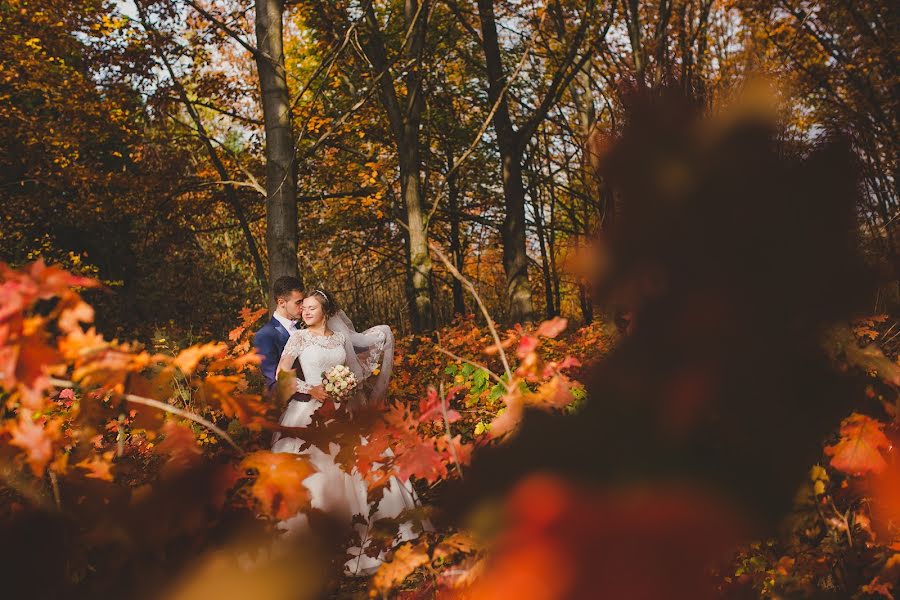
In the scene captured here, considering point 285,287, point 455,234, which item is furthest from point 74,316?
point 455,234

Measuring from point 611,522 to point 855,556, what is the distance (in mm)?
1406

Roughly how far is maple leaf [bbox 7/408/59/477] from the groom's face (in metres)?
3.49

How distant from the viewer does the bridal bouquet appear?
148 inches

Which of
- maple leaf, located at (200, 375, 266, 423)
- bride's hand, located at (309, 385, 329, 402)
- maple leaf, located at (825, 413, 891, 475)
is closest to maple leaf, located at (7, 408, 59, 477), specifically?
maple leaf, located at (200, 375, 266, 423)

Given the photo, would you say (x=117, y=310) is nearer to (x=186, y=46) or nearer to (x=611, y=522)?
(x=186, y=46)

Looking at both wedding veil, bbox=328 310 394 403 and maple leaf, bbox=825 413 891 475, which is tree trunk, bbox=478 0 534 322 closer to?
wedding veil, bbox=328 310 394 403

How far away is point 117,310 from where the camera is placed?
16172 mm

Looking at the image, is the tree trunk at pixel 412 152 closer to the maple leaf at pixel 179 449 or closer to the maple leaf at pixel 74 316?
the maple leaf at pixel 179 449

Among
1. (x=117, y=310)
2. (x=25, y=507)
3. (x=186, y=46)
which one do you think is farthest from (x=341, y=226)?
(x=25, y=507)

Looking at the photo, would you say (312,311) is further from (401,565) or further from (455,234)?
(455,234)

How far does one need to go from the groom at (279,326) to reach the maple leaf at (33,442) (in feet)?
9.78

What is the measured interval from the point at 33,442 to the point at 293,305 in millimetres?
3545

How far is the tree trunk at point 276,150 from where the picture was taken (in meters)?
5.94

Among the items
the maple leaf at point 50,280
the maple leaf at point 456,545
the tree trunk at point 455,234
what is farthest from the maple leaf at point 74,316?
the tree trunk at point 455,234
